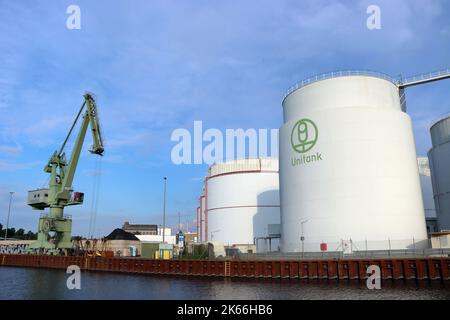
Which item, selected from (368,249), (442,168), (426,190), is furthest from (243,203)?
(368,249)

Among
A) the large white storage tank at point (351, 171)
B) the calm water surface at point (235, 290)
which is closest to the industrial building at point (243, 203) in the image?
the large white storage tank at point (351, 171)

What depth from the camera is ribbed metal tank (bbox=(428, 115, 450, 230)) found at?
50312 millimetres

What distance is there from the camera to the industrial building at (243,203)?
72938 mm

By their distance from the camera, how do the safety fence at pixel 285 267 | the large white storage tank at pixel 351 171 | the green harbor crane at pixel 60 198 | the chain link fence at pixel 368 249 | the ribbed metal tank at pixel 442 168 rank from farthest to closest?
the green harbor crane at pixel 60 198
the ribbed metal tank at pixel 442 168
the large white storage tank at pixel 351 171
the chain link fence at pixel 368 249
the safety fence at pixel 285 267

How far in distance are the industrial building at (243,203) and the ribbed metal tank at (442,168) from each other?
89.4ft

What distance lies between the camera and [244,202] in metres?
75.0

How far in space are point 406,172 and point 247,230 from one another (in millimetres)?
37823

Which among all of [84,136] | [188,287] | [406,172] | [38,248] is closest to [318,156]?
[406,172]

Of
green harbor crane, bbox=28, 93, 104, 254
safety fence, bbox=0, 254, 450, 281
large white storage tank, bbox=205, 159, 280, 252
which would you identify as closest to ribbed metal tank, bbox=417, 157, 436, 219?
large white storage tank, bbox=205, 159, 280, 252

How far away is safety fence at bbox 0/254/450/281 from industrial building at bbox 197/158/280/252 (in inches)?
1007

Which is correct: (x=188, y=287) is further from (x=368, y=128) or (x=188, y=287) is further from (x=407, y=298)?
(x=368, y=128)

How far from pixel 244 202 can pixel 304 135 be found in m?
33.5

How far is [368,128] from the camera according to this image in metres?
41.0

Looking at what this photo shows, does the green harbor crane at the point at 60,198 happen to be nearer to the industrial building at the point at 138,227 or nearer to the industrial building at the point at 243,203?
the industrial building at the point at 243,203
